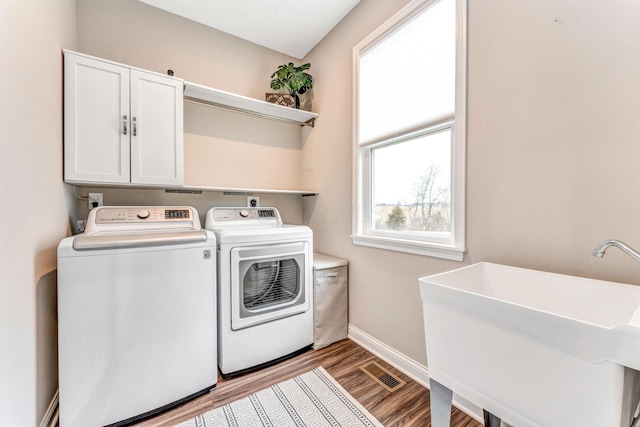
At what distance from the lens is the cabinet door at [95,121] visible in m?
1.53

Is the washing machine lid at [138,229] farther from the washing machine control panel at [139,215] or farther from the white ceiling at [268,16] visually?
the white ceiling at [268,16]

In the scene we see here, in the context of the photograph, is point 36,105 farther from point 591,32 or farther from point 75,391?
point 591,32

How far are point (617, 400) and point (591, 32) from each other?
1268mm

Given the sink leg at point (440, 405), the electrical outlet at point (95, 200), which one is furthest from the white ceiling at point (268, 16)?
the sink leg at point (440, 405)

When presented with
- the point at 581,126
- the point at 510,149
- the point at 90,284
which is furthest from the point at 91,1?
the point at 581,126

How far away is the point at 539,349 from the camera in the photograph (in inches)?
27.9

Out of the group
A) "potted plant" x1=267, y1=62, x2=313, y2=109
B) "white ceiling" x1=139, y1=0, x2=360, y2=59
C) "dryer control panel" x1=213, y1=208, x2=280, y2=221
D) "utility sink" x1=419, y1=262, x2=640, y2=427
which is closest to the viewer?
"utility sink" x1=419, y1=262, x2=640, y2=427

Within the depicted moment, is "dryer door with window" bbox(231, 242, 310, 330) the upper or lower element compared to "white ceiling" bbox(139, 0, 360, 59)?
lower

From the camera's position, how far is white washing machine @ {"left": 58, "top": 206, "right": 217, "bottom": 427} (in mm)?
1235

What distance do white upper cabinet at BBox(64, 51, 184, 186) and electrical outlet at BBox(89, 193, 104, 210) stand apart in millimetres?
353

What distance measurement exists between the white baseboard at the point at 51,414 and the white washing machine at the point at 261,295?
2.70 ft

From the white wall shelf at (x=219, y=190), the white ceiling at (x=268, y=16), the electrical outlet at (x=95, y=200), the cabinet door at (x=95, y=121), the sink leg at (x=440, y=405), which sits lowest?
the sink leg at (x=440, y=405)

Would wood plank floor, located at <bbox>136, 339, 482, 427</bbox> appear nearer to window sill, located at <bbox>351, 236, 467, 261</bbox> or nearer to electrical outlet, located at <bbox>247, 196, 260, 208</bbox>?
window sill, located at <bbox>351, 236, 467, 261</bbox>

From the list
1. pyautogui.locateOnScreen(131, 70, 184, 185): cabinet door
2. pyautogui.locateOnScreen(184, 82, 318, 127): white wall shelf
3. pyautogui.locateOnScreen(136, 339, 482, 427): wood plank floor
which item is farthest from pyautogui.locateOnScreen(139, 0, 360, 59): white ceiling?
pyautogui.locateOnScreen(136, 339, 482, 427): wood plank floor
